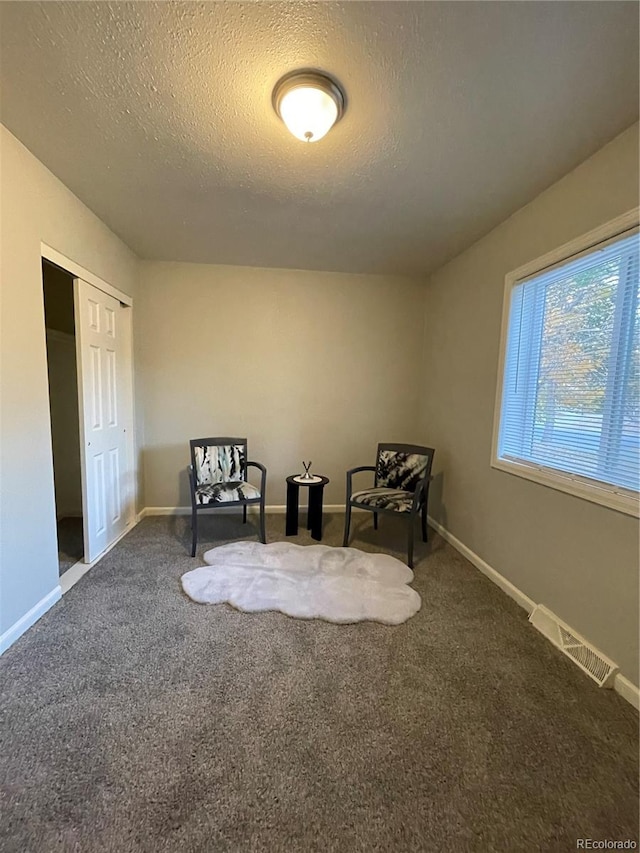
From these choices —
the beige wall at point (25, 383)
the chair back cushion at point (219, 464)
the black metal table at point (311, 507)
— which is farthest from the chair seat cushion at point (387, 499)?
the beige wall at point (25, 383)

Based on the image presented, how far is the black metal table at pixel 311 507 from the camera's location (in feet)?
10.5

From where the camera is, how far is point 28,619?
75.9 inches

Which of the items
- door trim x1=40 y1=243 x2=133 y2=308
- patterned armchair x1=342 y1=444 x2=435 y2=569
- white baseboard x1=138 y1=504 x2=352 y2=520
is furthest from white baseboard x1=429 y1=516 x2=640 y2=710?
door trim x1=40 y1=243 x2=133 y2=308

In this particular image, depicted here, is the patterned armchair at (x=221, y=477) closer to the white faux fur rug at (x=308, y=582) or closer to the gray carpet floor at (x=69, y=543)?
the white faux fur rug at (x=308, y=582)

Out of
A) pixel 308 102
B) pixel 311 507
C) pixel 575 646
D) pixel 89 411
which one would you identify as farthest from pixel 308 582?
pixel 308 102

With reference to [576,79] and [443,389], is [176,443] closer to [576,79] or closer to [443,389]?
[443,389]

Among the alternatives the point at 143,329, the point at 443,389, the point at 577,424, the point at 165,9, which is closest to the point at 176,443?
the point at 143,329

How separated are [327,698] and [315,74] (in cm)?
259

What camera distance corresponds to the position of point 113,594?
7.46ft

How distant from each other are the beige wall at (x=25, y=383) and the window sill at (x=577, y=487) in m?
2.92

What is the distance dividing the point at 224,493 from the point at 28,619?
1398mm

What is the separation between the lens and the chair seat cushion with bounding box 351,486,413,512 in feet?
9.24

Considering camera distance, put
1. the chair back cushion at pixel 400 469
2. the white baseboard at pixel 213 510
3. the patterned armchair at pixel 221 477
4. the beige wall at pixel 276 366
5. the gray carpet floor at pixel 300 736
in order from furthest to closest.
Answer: the white baseboard at pixel 213 510 < the beige wall at pixel 276 366 < the chair back cushion at pixel 400 469 < the patterned armchair at pixel 221 477 < the gray carpet floor at pixel 300 736

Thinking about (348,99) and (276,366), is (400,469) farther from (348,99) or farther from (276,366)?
(348,99)
